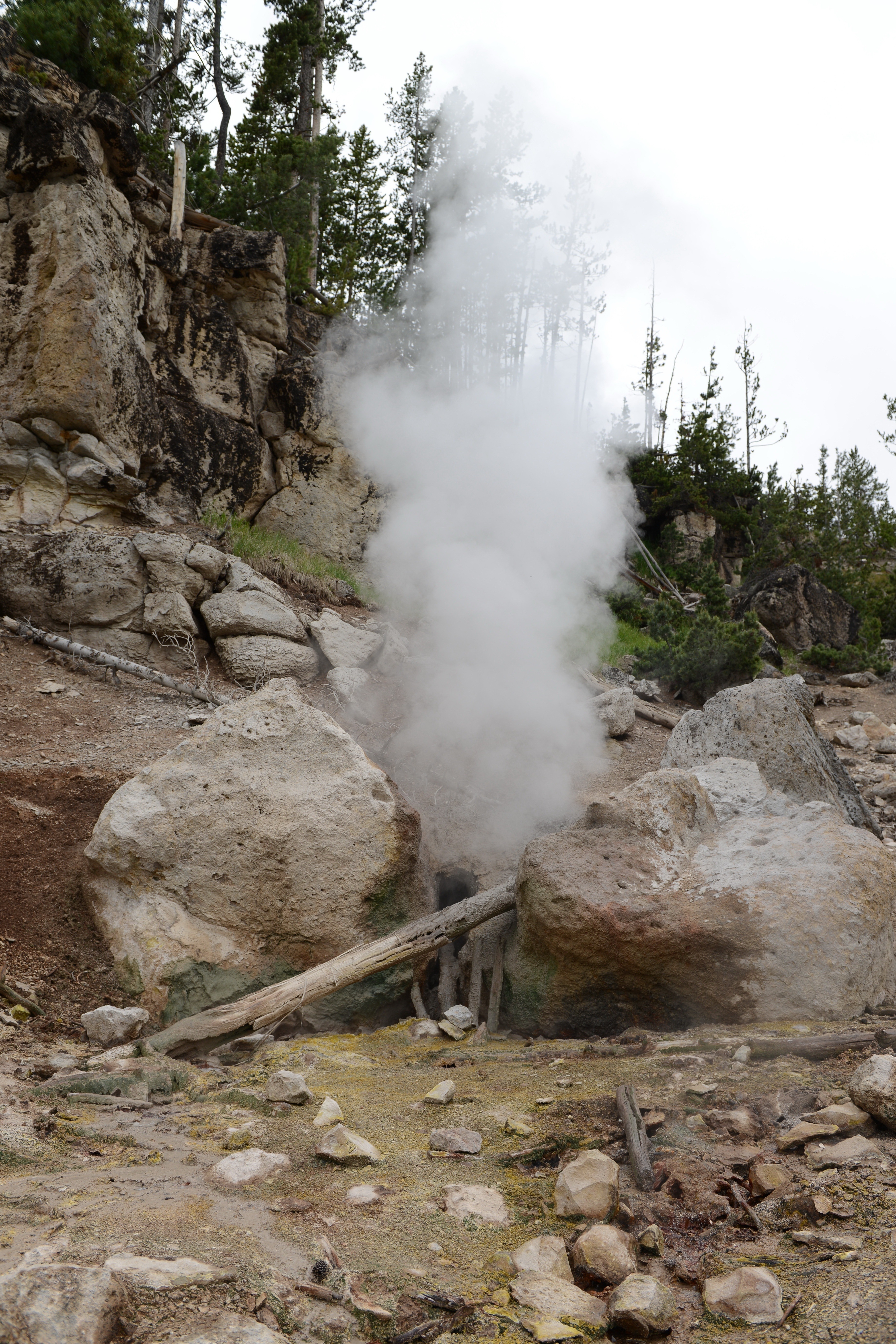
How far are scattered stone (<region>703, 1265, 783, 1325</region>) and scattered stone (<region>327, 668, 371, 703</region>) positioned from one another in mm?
7659

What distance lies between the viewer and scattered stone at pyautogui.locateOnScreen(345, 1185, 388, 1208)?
2.27 m

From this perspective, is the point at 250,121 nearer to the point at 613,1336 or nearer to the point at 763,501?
the point at 763,501

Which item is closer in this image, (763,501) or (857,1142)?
(857,1142)

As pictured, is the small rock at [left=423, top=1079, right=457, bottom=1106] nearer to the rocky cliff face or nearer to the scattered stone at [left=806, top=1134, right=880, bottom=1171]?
the scattered stone at [left=806, top=1134, right=880, bottom=1171]

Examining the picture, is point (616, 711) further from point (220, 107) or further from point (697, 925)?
point (220, 107)

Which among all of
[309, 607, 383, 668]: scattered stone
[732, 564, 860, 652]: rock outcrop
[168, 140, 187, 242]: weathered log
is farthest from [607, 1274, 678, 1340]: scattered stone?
[732, 564, 860, 652]: rock outcrop

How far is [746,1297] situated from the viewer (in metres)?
1.76

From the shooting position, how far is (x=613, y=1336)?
5.69 ft

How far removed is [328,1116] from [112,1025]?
1634 millimetres

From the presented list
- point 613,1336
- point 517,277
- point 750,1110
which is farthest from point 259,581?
point 613,1336

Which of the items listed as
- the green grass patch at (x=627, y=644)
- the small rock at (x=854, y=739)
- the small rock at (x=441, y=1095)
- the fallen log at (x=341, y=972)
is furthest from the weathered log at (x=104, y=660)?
the small rock at (x=854, y=739)

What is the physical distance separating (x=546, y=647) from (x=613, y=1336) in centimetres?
735

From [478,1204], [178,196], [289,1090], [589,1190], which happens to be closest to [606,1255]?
[589,1190]

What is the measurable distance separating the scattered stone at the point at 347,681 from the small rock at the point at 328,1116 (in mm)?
6369
